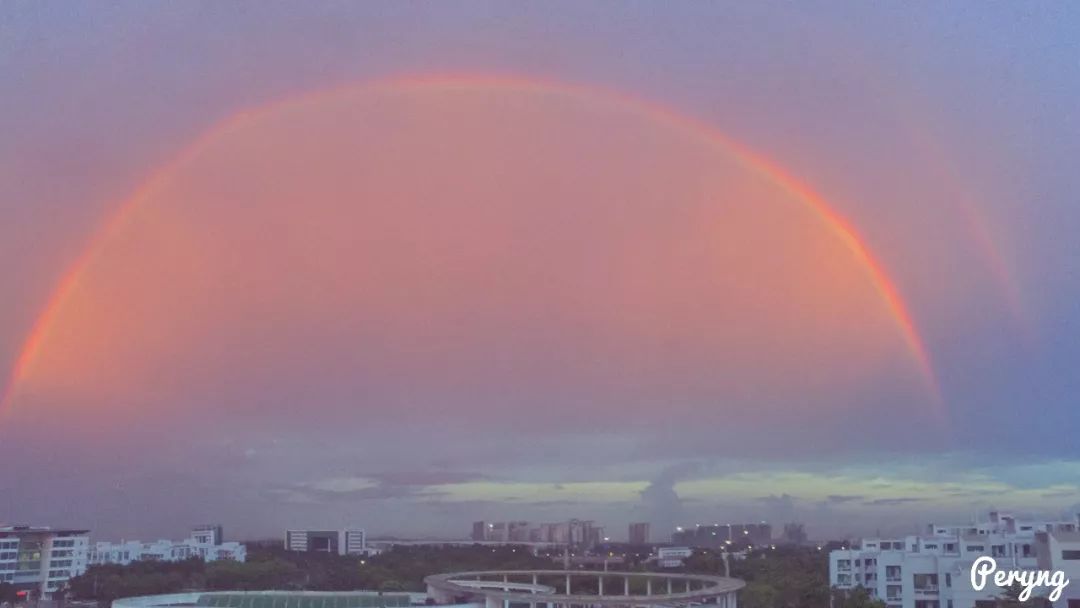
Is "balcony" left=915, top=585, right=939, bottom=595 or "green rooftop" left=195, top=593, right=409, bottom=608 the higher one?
"green rooftop" left=195, top=593, right=409, bottom=608

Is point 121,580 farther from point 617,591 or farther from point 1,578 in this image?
point 617,591

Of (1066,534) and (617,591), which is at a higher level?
(1066,534)

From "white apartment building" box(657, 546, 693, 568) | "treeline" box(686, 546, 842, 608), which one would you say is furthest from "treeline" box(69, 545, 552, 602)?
"white apartment building" box(657, 546, 693, 568)

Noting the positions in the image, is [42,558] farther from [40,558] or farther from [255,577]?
[255,577]

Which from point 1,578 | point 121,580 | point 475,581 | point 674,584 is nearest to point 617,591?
point 674,584

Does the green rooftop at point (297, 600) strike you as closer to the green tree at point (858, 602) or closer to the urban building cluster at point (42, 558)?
the green tree at point (858, 602)

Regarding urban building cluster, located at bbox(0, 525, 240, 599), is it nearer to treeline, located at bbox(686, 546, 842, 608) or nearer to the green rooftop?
the green rooftop
